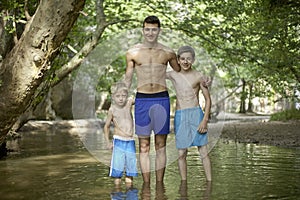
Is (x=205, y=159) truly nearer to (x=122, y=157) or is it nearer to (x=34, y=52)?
(x=122, y=157)

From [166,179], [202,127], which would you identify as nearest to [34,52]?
[202,127]

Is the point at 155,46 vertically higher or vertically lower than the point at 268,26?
lower

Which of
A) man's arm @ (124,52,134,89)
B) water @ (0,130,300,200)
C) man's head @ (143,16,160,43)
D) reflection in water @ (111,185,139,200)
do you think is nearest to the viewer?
reflection in water @ (111,185,139,200)

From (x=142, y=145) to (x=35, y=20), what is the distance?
76.0 inches

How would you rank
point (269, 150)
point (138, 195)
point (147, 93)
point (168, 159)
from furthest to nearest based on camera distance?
point (269, 150) → point (168, 159) → point (147, 93) → point (138, 195)

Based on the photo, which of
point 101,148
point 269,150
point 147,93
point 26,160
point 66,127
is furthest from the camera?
point 66,127

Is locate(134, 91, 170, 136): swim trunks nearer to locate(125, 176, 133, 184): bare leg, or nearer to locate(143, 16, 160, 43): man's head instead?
locate(125, 176, 133, 184): bare leg

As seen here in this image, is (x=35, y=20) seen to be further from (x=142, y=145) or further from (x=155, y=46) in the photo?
(x=142, y=145)

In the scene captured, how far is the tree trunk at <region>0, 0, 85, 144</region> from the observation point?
4980 millimetres

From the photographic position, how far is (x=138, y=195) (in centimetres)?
499

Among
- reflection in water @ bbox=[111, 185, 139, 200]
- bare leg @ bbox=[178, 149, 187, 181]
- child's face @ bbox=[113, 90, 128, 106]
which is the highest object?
child's face @ bbox=[113, 90, 128, 106]

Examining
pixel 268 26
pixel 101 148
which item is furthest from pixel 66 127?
pixel 268 26

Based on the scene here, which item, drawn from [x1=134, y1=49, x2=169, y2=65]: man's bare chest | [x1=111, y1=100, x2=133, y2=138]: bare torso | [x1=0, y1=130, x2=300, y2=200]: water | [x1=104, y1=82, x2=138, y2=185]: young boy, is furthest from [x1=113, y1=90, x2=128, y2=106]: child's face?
[x1=0, y1=130, x2=300, y2=200]: water

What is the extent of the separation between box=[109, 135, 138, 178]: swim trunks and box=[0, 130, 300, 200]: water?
7.5 inches
